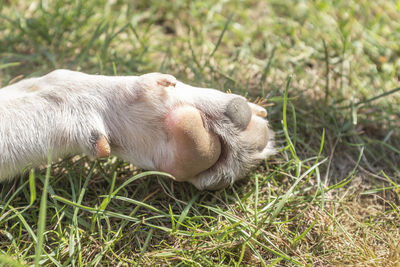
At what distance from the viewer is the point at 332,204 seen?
186 centimetres

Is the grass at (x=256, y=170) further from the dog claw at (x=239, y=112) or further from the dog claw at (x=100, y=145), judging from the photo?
the dog claw at (x=239, y=112)

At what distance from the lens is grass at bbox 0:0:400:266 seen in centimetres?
159

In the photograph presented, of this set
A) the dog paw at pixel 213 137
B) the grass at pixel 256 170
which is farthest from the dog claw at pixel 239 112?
the grass at pixel 256 170

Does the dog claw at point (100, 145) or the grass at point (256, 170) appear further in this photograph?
the grass at point (256, 170)

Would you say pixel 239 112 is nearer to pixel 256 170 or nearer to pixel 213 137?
pixel 213 137

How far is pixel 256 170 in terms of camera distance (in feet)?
6.35

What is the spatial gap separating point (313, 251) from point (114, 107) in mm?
1053

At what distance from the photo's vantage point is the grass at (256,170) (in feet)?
5.22

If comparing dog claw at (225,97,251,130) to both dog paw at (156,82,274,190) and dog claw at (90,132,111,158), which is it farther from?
dog claw at (90,132,111,158)

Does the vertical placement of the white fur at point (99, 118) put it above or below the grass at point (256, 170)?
above

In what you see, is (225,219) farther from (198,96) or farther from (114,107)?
(114,107)

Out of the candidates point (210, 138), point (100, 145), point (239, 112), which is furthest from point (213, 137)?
point (100, 145)

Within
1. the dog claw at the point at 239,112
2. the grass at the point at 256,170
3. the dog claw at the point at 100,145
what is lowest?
the grass at the point at 256,170

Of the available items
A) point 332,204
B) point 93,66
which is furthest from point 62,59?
point 332,204
